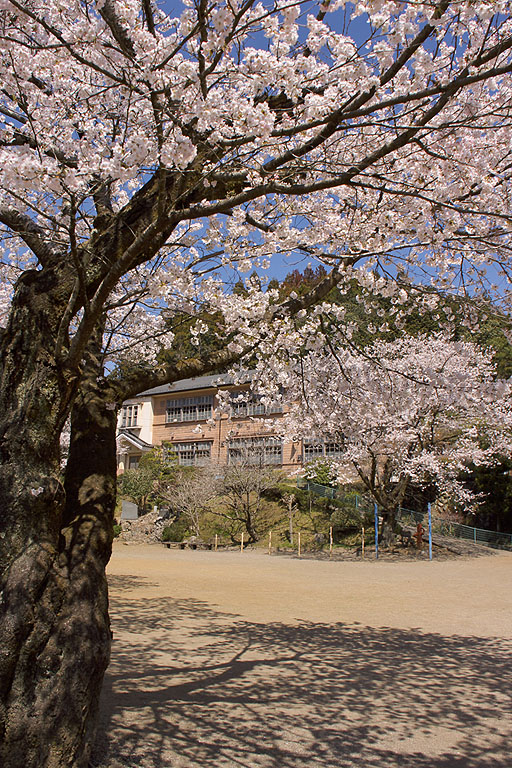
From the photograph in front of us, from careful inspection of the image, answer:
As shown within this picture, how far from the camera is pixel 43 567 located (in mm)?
3152

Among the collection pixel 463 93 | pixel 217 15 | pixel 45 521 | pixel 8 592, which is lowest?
pixel 8 592

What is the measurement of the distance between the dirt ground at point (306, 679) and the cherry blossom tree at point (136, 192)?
3.94ft

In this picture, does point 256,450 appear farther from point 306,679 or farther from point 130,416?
point 306,679

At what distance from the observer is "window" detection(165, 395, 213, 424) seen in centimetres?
3525

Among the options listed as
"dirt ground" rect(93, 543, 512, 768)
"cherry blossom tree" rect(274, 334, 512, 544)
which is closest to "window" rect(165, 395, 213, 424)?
"cherry blossom tree" rect(274, 334, 512, 544)

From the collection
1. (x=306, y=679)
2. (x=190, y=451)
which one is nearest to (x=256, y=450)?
(x=190, y=451)

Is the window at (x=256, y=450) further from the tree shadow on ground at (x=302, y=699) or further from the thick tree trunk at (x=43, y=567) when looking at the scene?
the thick tree trunk at (x=43, y=567)

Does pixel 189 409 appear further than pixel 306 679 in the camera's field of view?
Yes

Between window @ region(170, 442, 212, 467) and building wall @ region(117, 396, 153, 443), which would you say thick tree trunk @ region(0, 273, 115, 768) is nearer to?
window @ region(170, 442, 212, 467)

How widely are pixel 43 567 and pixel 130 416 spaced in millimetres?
37362

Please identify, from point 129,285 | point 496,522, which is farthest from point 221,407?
point 496,522

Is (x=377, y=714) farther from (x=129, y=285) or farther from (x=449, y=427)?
(x=449, y=427)

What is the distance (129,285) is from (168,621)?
5075 mm

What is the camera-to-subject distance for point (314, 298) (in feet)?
18.0
